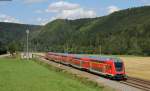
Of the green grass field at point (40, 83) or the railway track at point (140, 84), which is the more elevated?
the green grass field at point (40, 83)

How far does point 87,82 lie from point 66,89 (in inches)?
495

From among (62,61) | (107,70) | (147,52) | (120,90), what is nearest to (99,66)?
(107,70)

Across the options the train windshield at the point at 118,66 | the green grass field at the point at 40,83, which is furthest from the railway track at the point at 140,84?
the green grass field at the point at 40,83

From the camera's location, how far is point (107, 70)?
59.3 m

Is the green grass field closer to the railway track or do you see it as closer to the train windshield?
the railway track

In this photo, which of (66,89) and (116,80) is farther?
(116,80)

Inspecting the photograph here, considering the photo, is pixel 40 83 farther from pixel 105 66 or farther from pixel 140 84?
pixel 105 66

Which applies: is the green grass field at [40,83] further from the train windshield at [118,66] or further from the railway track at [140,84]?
the train windshield at [118,66]

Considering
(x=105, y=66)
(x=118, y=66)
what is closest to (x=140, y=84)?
A: (x=118, y=66)

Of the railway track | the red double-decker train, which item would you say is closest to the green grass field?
the railway track

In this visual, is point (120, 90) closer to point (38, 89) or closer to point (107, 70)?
point (38, 89)

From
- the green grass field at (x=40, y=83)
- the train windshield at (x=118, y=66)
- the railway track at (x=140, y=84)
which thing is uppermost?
the train windshield at (x=118, y=66)

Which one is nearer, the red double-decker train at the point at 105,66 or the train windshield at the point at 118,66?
the red double-decker train at the point at 105,66

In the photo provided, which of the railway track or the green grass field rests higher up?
the green grass field
